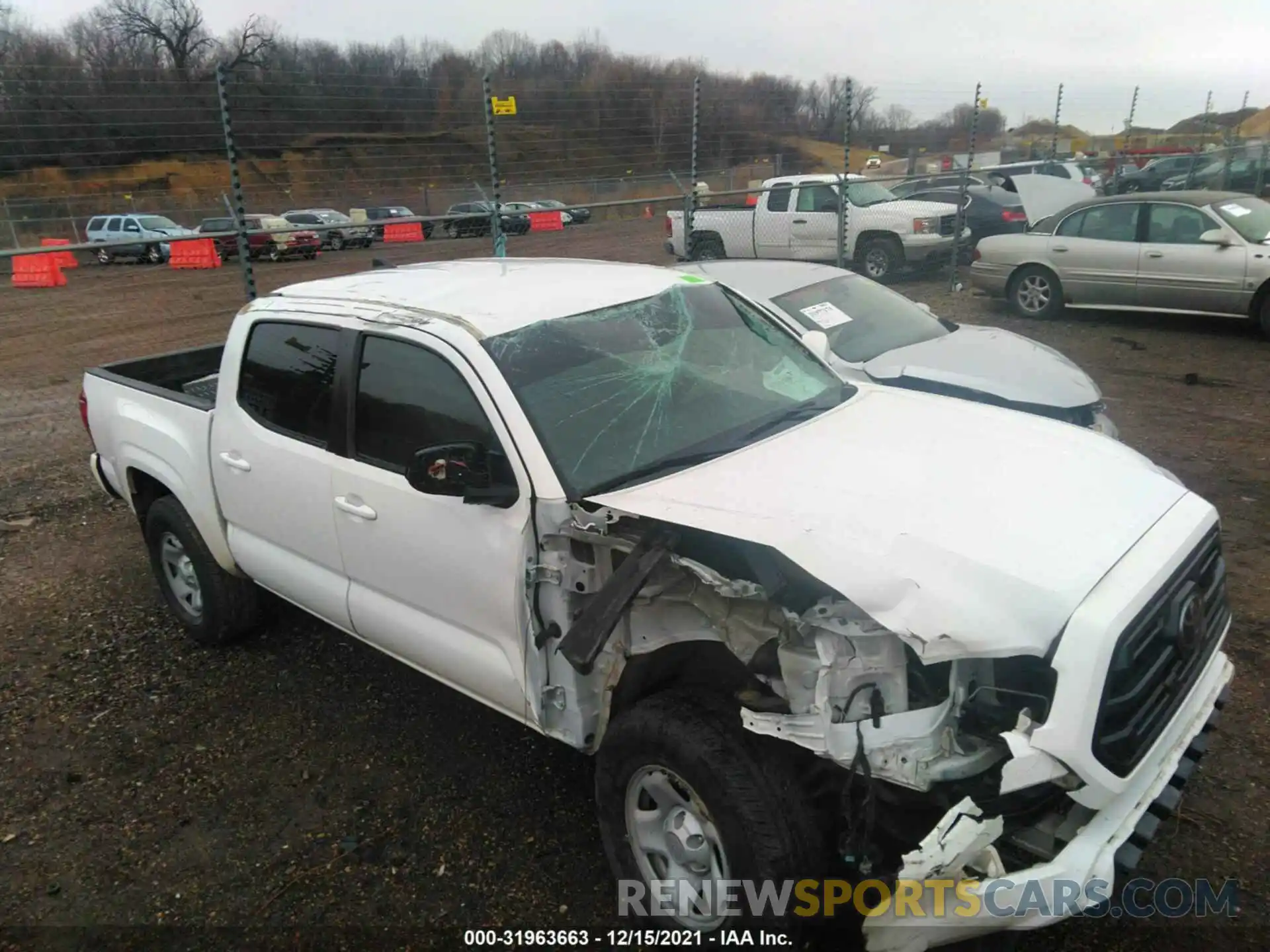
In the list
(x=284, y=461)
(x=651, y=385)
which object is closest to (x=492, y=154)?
(x=284, y=461)

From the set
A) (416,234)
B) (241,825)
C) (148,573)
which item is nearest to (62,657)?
(148,573)

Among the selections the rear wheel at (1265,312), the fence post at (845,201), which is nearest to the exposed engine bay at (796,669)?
the rear wheel at (1265,312)

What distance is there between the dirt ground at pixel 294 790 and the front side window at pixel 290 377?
1.32 m

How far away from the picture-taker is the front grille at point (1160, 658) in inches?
85.7

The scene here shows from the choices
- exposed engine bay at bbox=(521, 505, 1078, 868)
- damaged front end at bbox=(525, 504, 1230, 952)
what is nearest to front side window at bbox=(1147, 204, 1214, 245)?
damaged front end at bbox=(525, 504, 1230, 952)

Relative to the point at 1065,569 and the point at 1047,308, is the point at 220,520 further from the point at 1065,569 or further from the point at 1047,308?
the point at 1047,308

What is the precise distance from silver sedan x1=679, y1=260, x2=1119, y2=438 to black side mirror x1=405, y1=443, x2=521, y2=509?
2.72 metres

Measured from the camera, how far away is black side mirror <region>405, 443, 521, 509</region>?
274 centimetres

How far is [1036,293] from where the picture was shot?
37.5ft

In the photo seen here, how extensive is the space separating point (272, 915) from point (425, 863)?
503 millimetres

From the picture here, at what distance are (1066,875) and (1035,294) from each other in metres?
10.8

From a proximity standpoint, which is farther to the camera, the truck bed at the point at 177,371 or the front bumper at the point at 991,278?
the front bumper at the point at 991,278

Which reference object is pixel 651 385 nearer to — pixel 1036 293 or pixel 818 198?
pixel 1036 293

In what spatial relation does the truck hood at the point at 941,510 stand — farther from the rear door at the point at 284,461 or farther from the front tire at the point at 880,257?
the front tire at the point at 880,257
